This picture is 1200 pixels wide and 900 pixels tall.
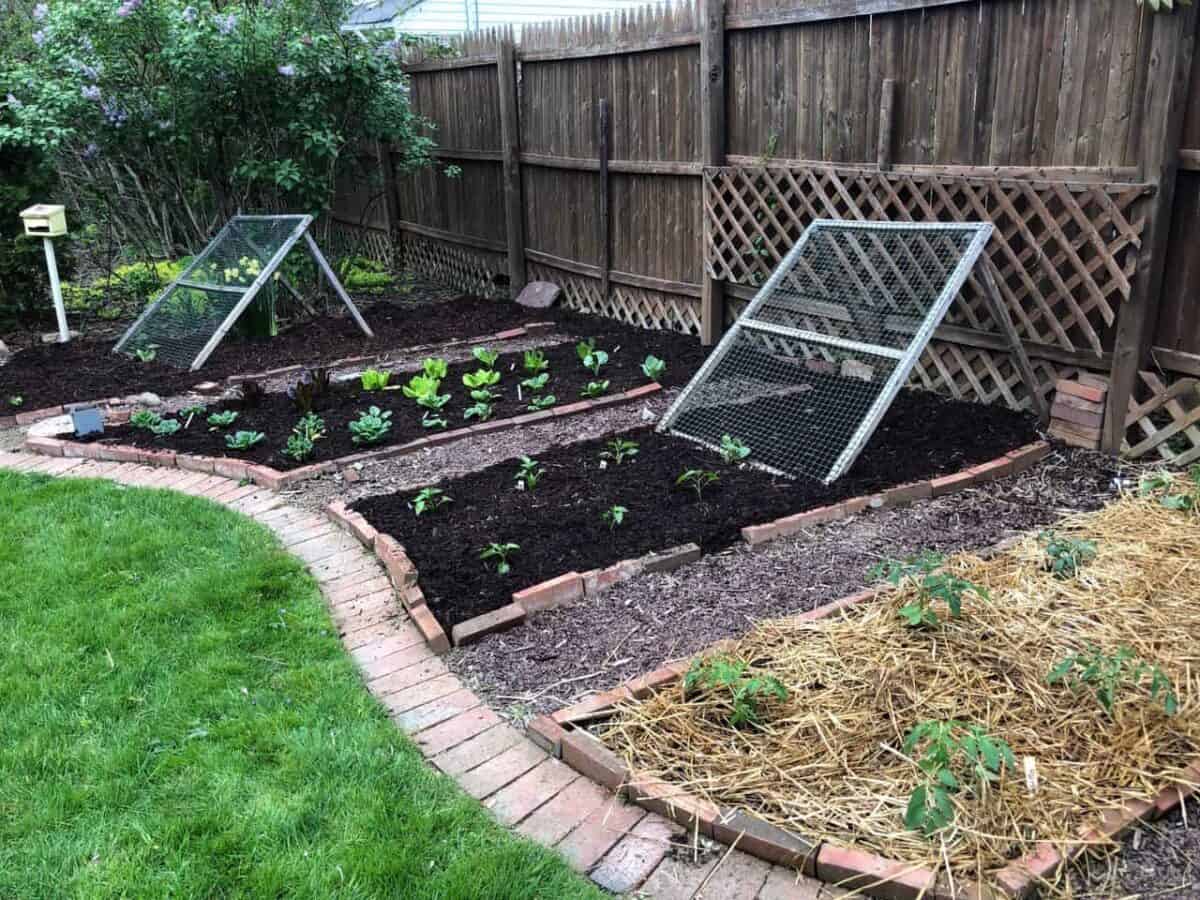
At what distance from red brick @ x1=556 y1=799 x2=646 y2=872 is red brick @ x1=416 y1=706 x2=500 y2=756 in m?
0.46

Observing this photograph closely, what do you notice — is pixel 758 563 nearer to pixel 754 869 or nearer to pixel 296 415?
pixel 754 869

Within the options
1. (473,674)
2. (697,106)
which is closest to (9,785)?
(473,674)

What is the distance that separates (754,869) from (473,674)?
1.09 meters

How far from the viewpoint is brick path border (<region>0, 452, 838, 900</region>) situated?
2.01 metres

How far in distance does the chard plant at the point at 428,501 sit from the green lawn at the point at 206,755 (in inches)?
21.6

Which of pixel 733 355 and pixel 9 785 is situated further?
pixel 733 355

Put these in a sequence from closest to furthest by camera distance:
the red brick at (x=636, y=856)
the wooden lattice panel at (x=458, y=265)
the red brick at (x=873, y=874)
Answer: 1. the red brick at (x=873, y=874)
2. the red brick at (x=636, y=856)
3. the wooden lattice panel at (x=458, y=265)

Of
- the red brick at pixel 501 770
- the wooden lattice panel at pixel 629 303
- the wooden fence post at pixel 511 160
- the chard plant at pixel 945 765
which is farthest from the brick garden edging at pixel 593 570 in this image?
the wooden fence post at pixel 511 160

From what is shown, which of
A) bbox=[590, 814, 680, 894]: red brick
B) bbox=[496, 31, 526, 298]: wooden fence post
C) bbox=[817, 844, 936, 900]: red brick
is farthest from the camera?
bbox=[496, 31, 526, 298]: wooden fence post

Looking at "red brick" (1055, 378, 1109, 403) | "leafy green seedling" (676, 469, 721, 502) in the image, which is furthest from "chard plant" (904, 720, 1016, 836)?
"red brick" (1055, 378, 1109, 403)

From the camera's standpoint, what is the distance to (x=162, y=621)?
3.09m

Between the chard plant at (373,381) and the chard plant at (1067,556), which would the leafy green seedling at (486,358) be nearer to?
the chard plant at (373,381)

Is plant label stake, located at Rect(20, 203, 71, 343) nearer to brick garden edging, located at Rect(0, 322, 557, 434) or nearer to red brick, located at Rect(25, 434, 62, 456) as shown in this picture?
brick garden edging, located at Rect(0, 322, 557, 434)

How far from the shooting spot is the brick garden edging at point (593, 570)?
3.01 meters
